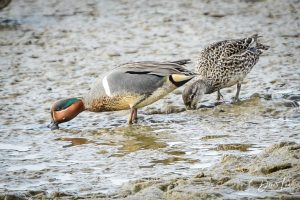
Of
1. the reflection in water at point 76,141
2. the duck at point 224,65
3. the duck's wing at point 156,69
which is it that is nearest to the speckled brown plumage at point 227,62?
the duck at point 224,65

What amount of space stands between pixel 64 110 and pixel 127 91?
0.65 metres

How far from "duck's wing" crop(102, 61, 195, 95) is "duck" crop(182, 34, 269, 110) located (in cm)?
66

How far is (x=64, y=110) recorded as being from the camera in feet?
26.7

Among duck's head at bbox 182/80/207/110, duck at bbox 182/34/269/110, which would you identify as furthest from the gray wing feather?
duck at bbox 182/34/269/110

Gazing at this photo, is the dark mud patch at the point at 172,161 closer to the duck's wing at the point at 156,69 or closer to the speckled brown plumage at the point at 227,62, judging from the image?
the duck's wing at the point at 156,69

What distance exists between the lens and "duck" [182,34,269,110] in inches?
355

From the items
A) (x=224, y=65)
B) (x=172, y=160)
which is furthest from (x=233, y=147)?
(x=224, y=65)

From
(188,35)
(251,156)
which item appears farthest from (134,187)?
(188,35)

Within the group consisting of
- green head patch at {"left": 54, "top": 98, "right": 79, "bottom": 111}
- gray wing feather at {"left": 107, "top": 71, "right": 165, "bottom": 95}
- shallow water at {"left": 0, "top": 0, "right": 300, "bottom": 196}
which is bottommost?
shallow water at {"left": 0, "top": 0, "right": 300, "bottom": 196}

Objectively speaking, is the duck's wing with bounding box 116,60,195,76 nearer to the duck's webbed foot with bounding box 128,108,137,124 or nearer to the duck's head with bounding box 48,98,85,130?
the duck's webbed foot with bounding box 128,108,137,124

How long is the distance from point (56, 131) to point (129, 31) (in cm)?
462

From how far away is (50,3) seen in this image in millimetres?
14469

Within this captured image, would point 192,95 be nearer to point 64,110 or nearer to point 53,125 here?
point 64,110

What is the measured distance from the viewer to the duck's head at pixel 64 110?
809cm
